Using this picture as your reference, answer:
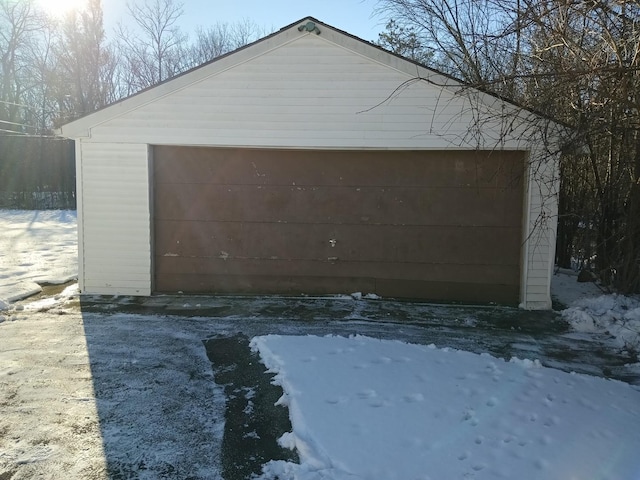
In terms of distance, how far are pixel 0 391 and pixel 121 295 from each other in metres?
3.77

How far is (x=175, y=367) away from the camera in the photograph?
5.21 m

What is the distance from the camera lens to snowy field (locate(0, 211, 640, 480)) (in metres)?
3.32

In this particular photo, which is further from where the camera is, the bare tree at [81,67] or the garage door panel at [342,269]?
the bare tree at [81,67]

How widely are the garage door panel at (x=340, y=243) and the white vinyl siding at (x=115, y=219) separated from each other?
37cm

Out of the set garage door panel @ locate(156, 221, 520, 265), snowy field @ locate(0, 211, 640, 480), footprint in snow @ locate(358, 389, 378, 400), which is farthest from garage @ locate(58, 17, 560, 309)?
footprint in snow @ locate(358, 389, 378, 400)

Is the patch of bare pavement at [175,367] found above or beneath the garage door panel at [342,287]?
beneath

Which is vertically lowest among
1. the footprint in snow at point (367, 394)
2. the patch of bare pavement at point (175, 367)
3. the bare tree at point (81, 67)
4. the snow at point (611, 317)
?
the patch of bare pavement at point (175, 367)

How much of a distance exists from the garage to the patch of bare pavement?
494mm

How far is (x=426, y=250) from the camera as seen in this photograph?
26.5ft

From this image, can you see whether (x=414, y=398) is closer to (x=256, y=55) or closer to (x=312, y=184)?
(x=312, y=184)

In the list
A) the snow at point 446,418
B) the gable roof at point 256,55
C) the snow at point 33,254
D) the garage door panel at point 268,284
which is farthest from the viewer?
the snow at point 33,254

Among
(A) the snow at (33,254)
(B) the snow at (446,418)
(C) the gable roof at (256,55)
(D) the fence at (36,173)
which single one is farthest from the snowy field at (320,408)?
(D) the fence at (36,173)

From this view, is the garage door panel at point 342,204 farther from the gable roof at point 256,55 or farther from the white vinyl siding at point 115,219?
the gable roof at point 256,55

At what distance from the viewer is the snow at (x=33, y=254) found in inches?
338
